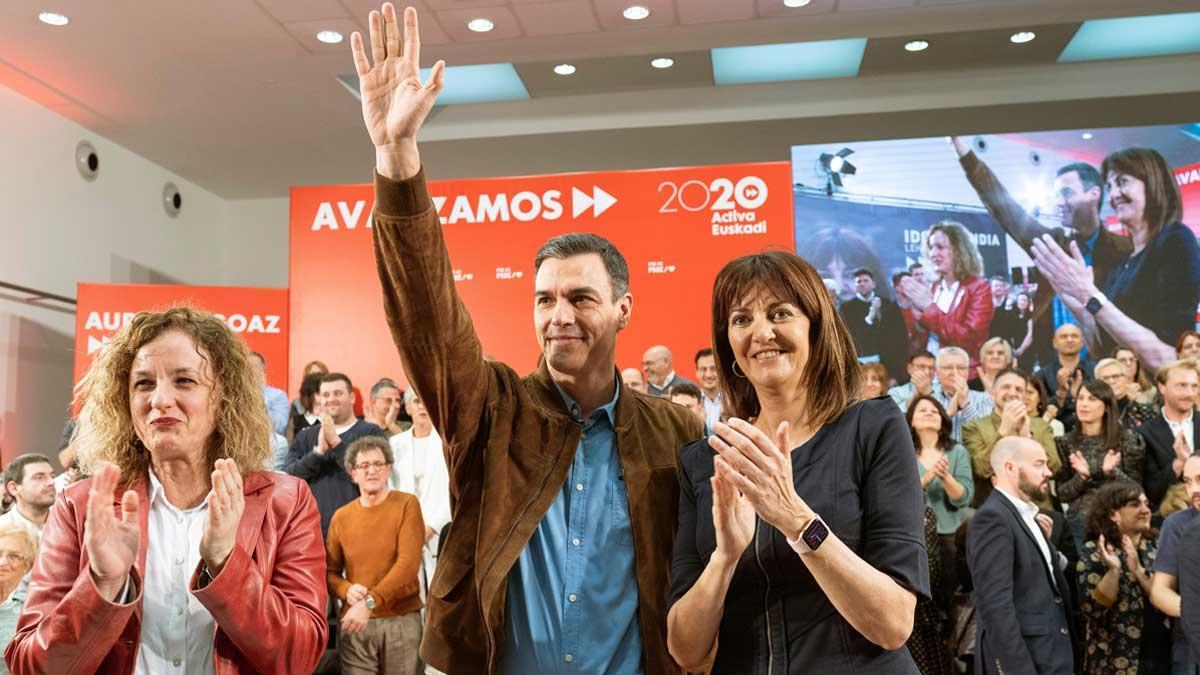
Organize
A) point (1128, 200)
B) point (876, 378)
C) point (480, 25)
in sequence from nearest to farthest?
point (876, 378), point (1128, 200), point (480, 25)

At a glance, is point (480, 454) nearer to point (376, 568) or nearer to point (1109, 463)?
point (376, 568)

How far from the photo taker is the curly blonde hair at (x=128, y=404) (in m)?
2.14

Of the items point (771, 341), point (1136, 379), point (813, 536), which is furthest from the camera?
point (1136, 379)

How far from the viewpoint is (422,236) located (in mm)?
1991

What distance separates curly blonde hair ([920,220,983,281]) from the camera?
8.60 metres

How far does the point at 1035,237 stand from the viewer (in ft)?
28.3

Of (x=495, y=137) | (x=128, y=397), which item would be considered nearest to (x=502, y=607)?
(x=128, y=397)

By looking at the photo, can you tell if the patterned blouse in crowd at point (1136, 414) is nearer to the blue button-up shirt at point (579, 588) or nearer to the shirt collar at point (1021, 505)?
the shirt collar at point (1021, 505)

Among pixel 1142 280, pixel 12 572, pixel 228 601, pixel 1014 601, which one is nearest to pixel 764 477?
pixel 228 601

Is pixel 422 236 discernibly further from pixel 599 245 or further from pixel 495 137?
pixel 495 137

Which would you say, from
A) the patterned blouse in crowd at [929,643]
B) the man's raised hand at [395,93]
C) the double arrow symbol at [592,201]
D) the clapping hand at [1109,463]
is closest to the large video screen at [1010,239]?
the double arrow symbol at [592,201]

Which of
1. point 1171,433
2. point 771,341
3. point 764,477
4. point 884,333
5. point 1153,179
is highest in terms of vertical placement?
point 1153,179

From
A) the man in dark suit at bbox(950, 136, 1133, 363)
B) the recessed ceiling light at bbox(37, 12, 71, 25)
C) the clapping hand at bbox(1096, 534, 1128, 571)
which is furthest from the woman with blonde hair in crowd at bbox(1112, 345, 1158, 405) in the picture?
the recessed ceiling light at bbox(37, 12, 71, 25)

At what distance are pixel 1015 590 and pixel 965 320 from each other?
3.97 meters
